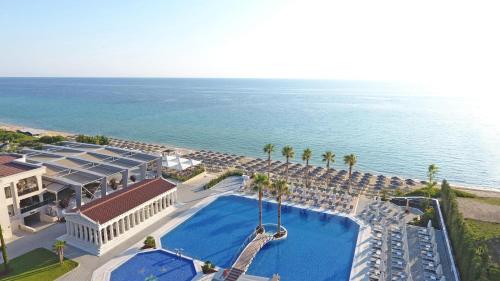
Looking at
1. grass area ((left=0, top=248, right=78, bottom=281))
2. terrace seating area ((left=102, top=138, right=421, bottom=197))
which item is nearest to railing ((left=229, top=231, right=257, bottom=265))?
grass area ((left=0, top=248, right=78, bottom=281))

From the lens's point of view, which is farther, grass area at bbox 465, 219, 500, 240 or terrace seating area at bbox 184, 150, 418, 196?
terrace seating area at bbox 184, 150, 418, 196

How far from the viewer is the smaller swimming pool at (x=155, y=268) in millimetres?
24984

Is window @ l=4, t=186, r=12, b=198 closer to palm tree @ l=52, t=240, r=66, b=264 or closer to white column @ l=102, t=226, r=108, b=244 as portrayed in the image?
palm tree @ l=52, t=240, r=66, b=264

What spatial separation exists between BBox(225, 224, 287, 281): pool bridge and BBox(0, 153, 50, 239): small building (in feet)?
71.3

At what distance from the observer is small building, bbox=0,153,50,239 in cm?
3091

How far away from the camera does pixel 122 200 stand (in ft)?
106

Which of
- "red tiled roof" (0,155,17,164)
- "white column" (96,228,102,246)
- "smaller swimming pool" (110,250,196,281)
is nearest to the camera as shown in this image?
"smaller swimming pool" (110,250,196,281)

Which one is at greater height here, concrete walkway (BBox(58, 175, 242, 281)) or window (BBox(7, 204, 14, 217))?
window (BBox(7, 204, 14, 217))

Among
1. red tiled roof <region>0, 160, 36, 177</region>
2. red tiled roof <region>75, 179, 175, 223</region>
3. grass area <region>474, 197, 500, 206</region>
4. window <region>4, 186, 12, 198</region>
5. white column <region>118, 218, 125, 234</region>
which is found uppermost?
red tiled roof <region>0, 160, 36, 177</region>

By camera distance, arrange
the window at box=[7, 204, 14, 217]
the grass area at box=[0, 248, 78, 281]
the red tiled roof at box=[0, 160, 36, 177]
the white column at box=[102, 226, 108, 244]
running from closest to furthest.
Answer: the grass area at box=[0, 248, 78, 281], the white column at box=[102, 226, 108, 244], the window at box=[7, 204, 14, 217], the red tiled roof at box=[0, 160, 36, 177]

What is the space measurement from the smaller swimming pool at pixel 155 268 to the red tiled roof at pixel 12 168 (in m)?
16.7

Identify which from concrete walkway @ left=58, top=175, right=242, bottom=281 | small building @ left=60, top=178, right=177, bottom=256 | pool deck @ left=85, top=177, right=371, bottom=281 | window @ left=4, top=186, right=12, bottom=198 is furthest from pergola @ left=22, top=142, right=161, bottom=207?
pool deck @ left=85, top=177, right=371, bottom=281

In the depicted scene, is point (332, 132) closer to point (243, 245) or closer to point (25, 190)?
point (243, 245)

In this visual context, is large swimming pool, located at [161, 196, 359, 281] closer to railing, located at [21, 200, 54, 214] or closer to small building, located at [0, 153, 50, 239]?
railing, located at [21, 200, 54, 214]
